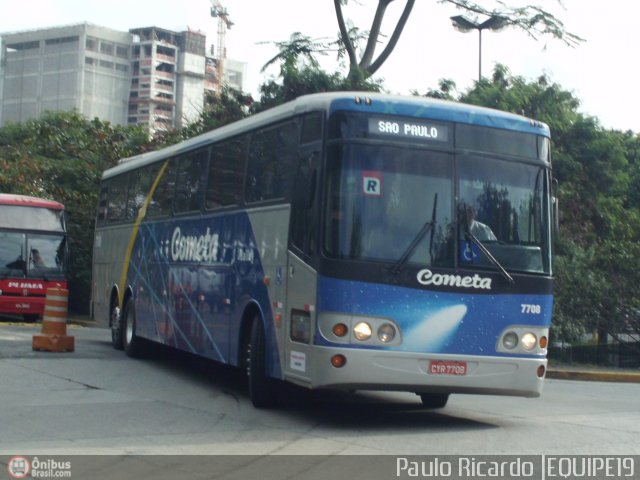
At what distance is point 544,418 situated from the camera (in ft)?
40.5

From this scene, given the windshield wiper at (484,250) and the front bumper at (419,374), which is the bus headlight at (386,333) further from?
the windshield wiper at (484,250)

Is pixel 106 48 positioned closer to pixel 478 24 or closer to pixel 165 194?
pixel 478 24

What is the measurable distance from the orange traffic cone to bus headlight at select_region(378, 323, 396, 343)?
27.7 ft

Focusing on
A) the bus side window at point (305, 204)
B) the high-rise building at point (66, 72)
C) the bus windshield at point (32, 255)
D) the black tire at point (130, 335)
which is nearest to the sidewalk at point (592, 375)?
the black tire at point (130, 335)


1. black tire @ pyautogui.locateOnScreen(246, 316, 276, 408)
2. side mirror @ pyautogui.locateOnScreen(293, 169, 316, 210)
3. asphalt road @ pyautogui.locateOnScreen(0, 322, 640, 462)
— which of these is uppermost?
side mirror @ pyautogui.locateOnScreen(293, 169, 316, 210)

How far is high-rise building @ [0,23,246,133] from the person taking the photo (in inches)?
6614

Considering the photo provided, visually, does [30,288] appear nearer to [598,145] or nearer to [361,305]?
[598,145]

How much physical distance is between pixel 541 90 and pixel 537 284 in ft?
70.0

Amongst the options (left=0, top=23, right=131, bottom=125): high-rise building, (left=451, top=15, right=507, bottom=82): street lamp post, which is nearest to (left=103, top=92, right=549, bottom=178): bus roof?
(left=451, top=15, right=507, bottom=82): street lamp post

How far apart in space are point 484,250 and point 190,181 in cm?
609

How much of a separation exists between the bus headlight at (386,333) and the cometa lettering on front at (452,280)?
54 centimetres

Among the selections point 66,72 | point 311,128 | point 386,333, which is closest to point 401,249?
point 386,333

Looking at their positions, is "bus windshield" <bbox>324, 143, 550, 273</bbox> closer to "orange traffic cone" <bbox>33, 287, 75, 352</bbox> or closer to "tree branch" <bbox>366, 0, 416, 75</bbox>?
"orange traffic cone" <bbox>33, 287, 75, 352</bbox>

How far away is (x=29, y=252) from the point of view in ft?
104
